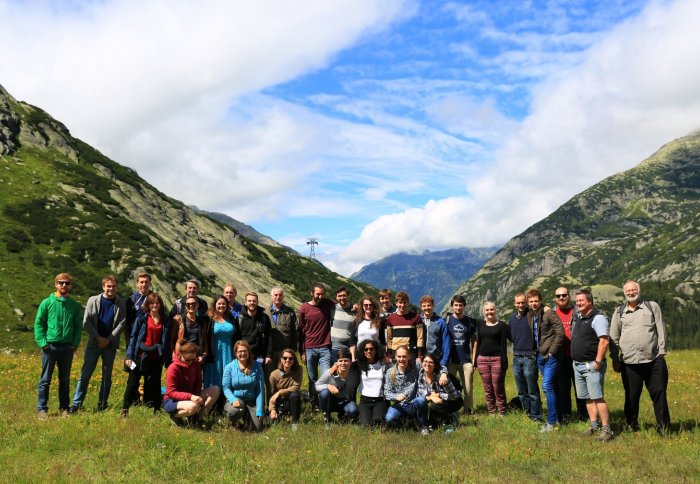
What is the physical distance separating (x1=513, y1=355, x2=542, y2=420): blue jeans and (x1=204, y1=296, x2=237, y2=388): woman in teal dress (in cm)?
708

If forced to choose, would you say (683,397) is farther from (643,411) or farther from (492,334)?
(492,334)

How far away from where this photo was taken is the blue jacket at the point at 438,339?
1356cm

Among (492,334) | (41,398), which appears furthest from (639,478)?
(41,398)

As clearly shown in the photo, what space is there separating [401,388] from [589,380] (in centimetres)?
412

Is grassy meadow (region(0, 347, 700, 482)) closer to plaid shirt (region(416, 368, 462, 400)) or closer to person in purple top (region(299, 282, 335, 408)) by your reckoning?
plaid shirt (region(416, 368, 462, 400))

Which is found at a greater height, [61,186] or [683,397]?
[61,186]

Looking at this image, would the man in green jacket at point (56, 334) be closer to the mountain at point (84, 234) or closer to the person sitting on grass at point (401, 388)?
the person sitting on grass at point (401, 388)

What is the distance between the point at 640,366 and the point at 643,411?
13.1ft

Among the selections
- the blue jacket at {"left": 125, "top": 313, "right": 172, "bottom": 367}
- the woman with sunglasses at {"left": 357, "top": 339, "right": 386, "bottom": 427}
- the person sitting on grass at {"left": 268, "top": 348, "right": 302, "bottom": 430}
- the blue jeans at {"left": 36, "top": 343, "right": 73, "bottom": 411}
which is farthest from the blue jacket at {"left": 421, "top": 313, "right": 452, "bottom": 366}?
the blue jeans at {"left": 36, "top": 343, "right": 73, "bottom": 411}

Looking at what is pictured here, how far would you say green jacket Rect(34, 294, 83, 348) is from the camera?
11812mm

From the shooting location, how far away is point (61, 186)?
66.8m

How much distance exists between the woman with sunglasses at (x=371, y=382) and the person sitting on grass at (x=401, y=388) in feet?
0.49

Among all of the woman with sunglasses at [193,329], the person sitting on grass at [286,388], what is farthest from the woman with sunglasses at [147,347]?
the person sitting on grass at [286,388]

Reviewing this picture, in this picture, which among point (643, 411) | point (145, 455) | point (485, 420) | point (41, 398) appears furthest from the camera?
point (643, 411)
